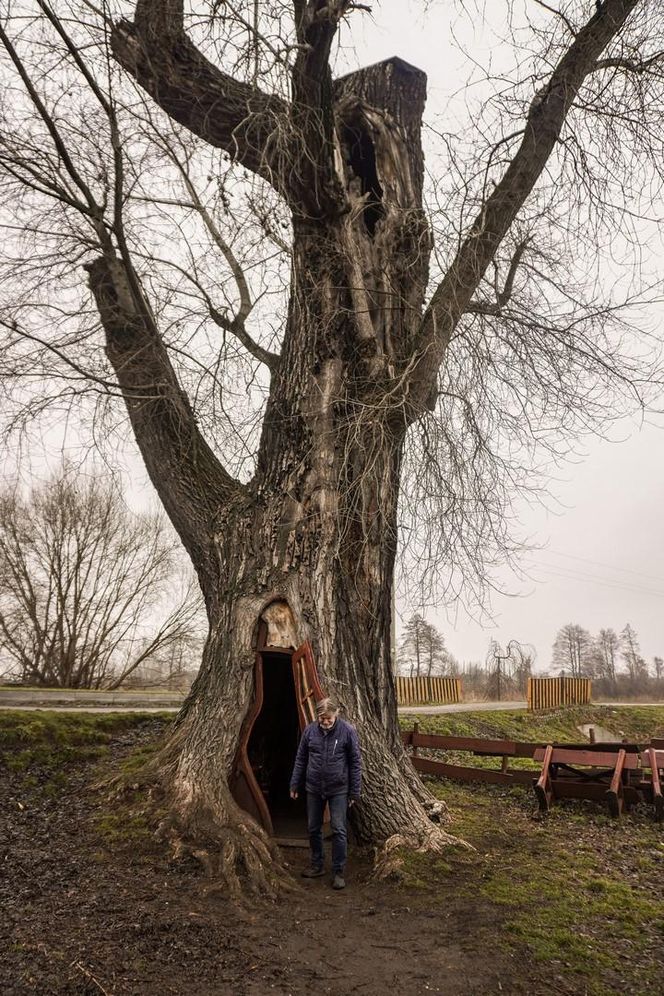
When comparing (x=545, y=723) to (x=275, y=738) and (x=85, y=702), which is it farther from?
(x=275, y=738)

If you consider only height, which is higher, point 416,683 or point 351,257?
point 351,257

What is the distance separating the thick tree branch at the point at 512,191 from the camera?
674cm

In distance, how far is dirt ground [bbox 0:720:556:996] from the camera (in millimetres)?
3854

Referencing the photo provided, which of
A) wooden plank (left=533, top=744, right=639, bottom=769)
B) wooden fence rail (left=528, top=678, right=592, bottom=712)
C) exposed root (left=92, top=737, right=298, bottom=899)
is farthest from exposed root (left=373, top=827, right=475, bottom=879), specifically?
wooden fence rail (left=528, top=678, right=592, bottom=712)

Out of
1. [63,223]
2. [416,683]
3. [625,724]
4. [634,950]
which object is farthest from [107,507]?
[634,950]

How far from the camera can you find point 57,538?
2081 cm

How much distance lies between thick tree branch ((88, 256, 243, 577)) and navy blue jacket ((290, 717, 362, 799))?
2423 millimetres

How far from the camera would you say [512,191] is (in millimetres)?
7102

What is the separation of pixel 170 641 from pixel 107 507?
487 centimetres

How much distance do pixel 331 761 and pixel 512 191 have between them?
578 centimetres

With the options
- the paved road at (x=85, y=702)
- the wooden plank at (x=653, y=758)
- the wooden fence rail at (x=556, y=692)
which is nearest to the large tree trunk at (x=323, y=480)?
the wooden plank at (x=653, y=758)

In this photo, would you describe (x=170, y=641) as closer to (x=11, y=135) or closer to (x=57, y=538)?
(x=57, y=538)

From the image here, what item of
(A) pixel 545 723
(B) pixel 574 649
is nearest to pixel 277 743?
(A) pixel 545 723

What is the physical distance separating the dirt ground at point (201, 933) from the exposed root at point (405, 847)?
14 cm
